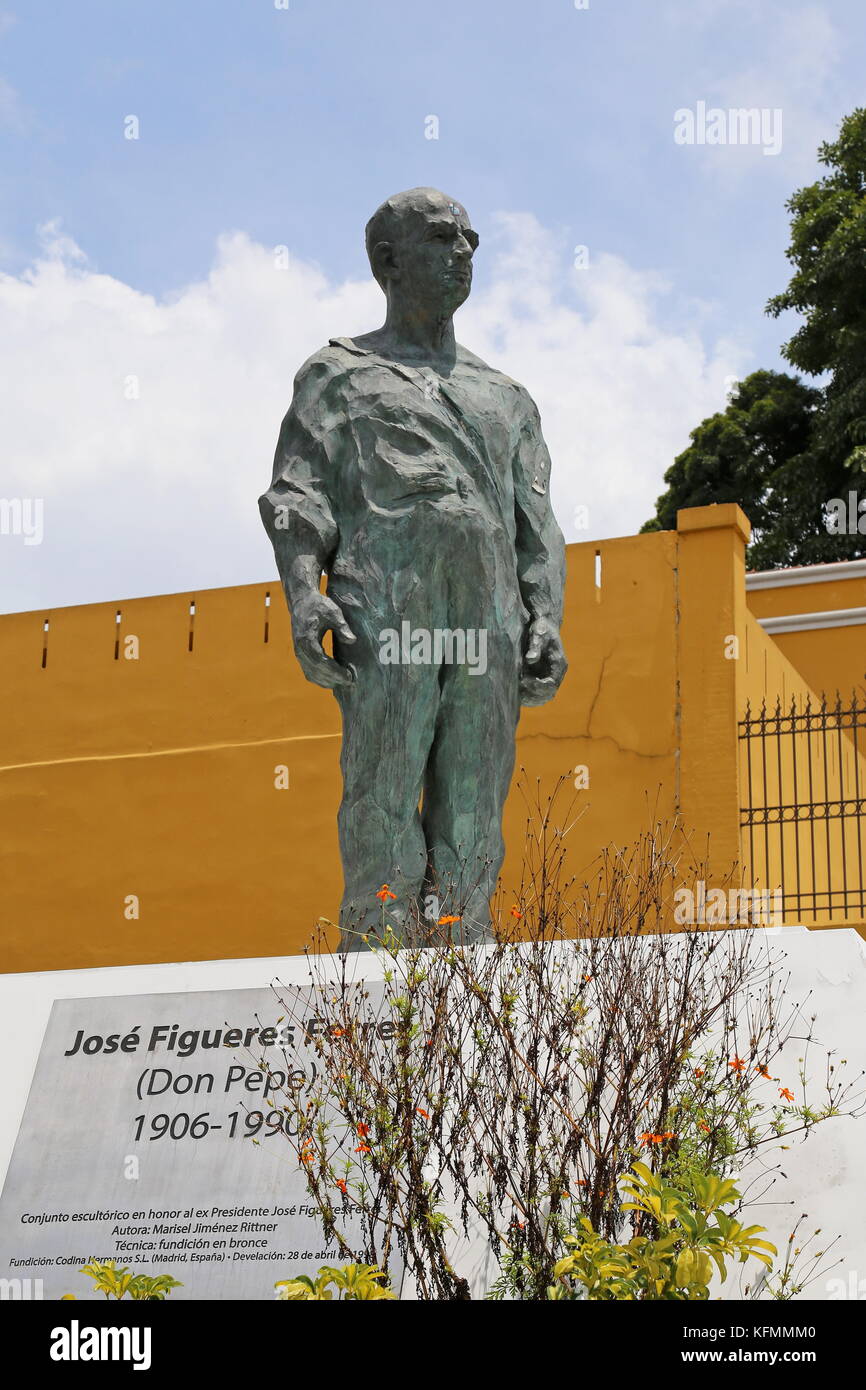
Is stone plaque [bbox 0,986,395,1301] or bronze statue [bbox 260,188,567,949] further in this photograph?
bronze statue [bbox 260,188,567,949]

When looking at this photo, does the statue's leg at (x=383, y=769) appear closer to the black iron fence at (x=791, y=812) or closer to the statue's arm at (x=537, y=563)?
the statue's arm at (x=537, y=563)

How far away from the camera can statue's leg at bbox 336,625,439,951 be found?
523 cm

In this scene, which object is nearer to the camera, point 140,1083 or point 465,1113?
point 465,1113

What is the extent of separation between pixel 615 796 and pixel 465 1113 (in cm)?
729

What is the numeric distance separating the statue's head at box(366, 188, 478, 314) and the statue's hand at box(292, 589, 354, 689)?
104 centimetres

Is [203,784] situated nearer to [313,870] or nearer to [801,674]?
[313,870]

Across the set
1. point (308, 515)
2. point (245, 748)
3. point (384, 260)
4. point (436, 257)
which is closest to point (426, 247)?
point (436, 257)

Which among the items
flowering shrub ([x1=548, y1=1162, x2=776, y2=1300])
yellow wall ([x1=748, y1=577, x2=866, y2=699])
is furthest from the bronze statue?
yellow wall ([x1=748, y1=577, x2=866, y2=699])

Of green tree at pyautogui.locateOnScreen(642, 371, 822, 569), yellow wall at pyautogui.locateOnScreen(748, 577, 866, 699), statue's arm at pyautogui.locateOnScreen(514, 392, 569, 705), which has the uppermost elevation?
green tree at pyautogui.locateOnScreen(642, 371, 822, 569)

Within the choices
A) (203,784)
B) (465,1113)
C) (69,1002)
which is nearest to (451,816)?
(69,1002)

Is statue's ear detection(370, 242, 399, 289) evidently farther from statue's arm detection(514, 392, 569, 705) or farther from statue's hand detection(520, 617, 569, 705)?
statue's hand detection(520, 617, 569, 705)

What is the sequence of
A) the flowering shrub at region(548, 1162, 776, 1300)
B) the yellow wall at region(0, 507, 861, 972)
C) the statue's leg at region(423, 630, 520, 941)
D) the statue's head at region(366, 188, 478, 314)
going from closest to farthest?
1. the flowering shrub at region(548, 1162, 776, 1300)
2. the statue's leg at region(423, 630, 520, 941)
3. the statue's head at region(366, 188, 478, 314)
4. the yellow wall at region(0, 507, 861, 972)
